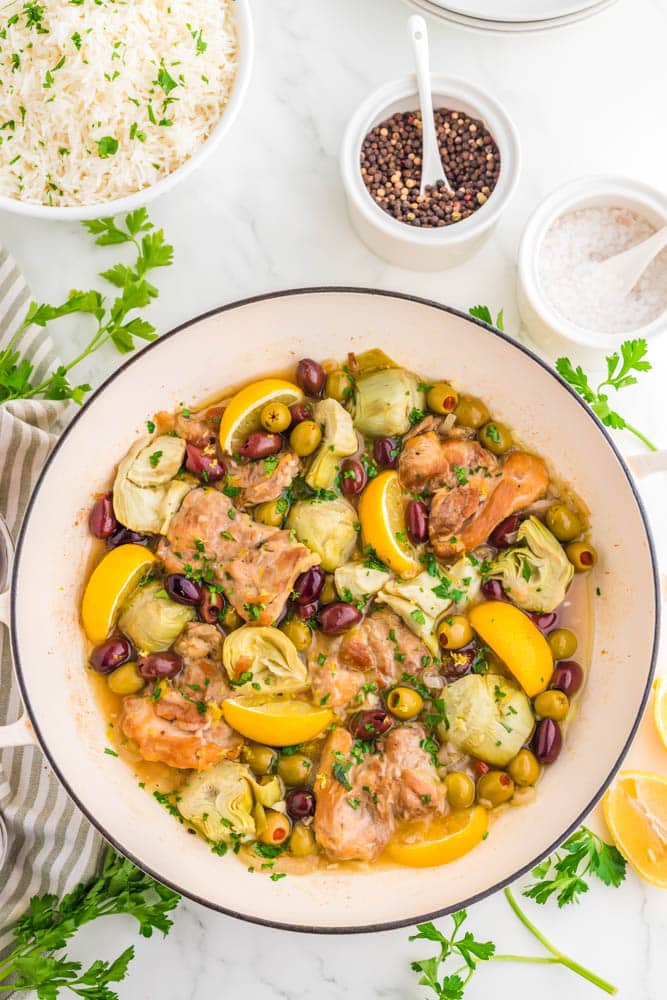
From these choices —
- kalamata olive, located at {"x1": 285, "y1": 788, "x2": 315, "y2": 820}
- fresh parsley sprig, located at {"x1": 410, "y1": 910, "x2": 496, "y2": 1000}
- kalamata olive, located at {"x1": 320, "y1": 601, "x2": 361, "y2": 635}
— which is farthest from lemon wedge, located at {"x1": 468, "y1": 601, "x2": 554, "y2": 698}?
fresh parsley sprig, located at {"x1": 410, "y1": 910, "x2": 496, "y2": 1000}

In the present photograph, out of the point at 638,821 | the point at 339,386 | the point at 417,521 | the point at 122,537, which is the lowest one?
the point at 638,821

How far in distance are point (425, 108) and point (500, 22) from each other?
56 cm

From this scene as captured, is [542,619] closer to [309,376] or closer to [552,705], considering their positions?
[552,705]

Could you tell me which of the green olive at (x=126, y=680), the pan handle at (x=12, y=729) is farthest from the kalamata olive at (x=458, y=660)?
the pan handle at (x=12, y=729)

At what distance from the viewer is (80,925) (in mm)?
3887

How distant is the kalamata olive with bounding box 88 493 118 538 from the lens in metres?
3.89

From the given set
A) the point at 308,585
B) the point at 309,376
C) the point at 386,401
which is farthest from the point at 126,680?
the point at 386,401

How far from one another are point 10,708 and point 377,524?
5.54 ft

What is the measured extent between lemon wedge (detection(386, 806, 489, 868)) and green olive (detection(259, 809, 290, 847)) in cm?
41

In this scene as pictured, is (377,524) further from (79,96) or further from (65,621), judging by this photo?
(79,96)

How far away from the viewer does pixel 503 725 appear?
373 centimetres

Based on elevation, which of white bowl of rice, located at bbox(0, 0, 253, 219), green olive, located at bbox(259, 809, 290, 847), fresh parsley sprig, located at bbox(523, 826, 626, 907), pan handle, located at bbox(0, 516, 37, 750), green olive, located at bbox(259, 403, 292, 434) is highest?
white bowl of rice, located at bbox(0, 0, 253, 219)

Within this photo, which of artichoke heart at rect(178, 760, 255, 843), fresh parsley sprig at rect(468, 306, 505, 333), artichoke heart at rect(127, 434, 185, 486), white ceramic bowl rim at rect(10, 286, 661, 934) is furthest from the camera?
fresh parsley sprig at rect(468, 306, 505, 333)

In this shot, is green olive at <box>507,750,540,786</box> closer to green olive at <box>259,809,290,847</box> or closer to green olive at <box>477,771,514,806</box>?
green olive at <box>477,771,514,806</box>
